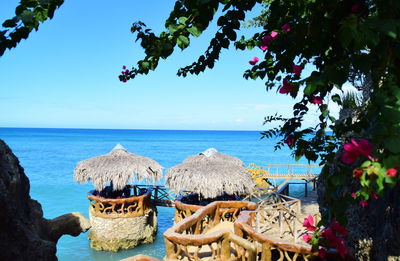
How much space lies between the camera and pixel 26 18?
115cm

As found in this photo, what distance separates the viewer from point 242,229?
186 inches

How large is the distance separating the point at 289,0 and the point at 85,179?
1213 cm

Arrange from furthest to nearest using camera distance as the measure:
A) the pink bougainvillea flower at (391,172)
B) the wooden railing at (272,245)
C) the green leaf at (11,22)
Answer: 1. the wooden railing at (272,245)
2. the green leaf at (11,22)
3. the pink bougainvillea flower at (391,172)

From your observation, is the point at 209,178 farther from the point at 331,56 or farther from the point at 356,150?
the point at 356,150

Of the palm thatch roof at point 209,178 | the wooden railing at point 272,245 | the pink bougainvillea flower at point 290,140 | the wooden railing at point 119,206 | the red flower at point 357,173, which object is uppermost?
the pink bougainvillea flower at point 290,140

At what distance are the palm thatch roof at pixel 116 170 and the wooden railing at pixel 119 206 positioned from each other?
63 cm

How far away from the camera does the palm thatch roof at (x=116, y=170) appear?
39.6ft

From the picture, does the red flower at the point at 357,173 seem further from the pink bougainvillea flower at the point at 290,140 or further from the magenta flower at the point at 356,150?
the pink bougainvillea flower at the point at 290,140

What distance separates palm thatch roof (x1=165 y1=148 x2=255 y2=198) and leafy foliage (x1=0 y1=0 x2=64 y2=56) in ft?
32.8

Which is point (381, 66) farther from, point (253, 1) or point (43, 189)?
point (43, 189)

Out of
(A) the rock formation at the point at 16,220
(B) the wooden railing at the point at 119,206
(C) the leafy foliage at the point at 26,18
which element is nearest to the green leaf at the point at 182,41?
(C) the leafy foliage at the point at 26,18

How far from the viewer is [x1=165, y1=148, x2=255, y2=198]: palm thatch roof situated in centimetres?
1087

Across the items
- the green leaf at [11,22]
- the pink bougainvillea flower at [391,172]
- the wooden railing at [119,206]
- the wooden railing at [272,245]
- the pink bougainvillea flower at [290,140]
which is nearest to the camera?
the pink bougainvillea flower at [391,172]

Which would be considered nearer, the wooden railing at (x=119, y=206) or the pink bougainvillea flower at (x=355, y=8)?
the pink bougainvillea flower at (x=355, y=8)
